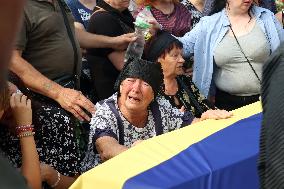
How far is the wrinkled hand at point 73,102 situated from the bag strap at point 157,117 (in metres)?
0.38

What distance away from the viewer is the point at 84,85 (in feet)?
14.2

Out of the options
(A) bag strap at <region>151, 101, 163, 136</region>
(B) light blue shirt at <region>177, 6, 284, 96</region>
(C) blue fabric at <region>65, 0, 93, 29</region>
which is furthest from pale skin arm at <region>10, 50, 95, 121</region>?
(B) light blue shirt at <region>177, 6, 284, 96</region>

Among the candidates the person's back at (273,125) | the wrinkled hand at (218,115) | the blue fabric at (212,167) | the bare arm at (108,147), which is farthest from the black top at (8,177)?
the wrinkled hand at (218,115)

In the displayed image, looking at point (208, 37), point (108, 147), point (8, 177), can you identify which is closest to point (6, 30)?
point (8, 177)

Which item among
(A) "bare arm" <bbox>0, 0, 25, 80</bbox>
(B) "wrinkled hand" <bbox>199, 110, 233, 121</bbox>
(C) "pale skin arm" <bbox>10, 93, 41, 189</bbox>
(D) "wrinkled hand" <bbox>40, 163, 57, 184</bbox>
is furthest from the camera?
(B) "wrinkled hand" <bbox>199, 110, 233, 121</bbox>

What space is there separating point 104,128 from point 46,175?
47 cm

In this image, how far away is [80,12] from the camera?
4598mm

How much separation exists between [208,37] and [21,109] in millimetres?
1968

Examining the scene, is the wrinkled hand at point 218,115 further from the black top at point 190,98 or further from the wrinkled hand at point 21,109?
the wrinkled hand at point 21,109

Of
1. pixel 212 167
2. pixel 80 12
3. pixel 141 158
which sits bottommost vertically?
pixel 80 12

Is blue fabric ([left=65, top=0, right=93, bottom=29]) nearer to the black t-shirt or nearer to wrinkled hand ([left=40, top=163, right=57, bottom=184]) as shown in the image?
the black t-shirt

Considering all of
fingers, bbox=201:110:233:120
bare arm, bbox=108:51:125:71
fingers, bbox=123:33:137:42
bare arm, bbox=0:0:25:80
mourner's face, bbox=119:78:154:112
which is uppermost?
bare arm, bbox=0:0:25:80

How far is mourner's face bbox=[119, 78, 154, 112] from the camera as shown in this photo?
3.46m

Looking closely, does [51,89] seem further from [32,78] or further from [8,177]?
[8,177]
